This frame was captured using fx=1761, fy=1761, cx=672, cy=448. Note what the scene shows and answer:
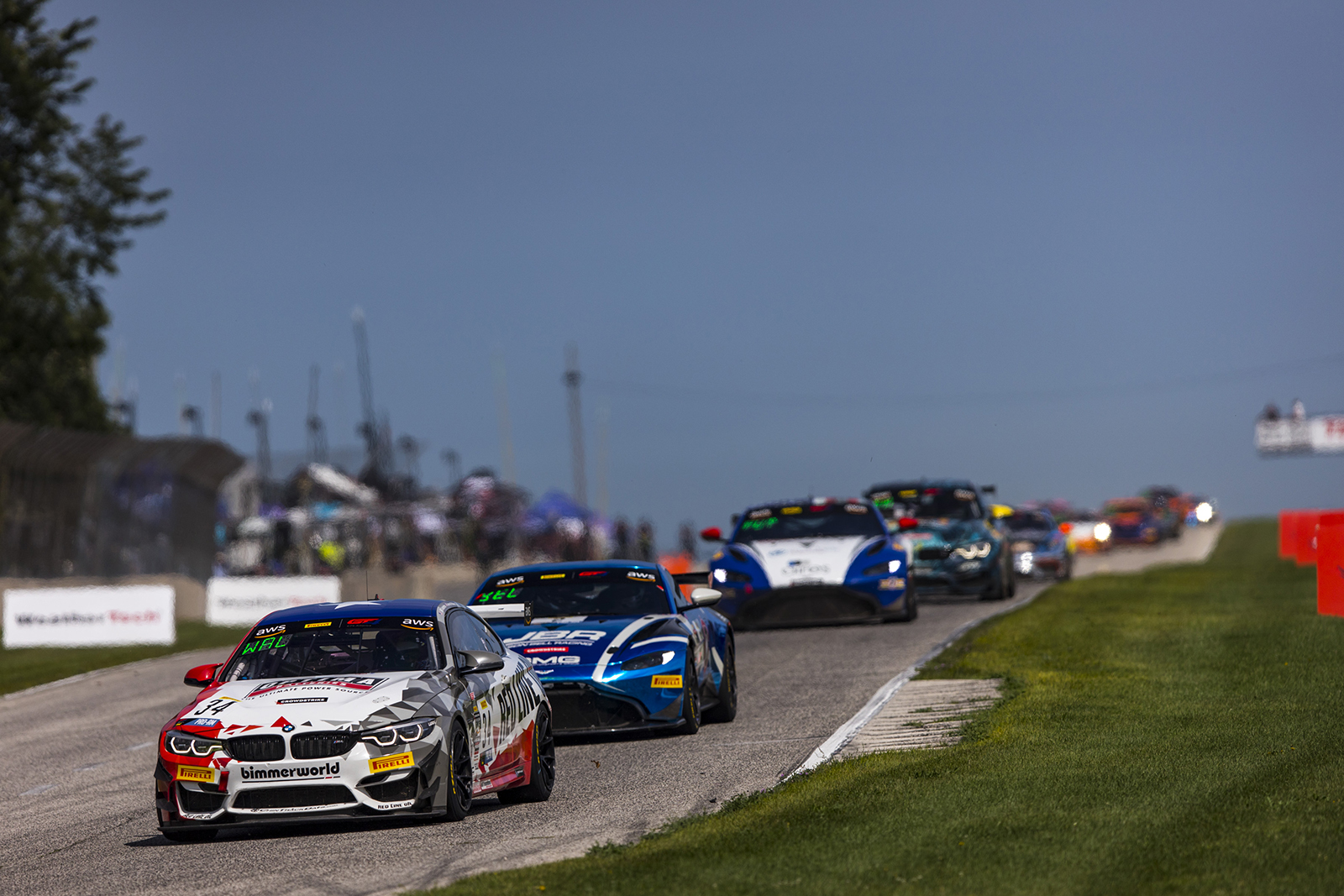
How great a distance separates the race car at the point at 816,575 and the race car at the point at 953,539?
3474 millimetres

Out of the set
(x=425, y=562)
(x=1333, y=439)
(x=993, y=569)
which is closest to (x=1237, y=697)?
(x=993, y=569)

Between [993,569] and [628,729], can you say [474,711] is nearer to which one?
[628,729]

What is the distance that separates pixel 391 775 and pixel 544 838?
0.83 m

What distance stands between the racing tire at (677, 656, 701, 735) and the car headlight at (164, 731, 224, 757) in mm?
4463

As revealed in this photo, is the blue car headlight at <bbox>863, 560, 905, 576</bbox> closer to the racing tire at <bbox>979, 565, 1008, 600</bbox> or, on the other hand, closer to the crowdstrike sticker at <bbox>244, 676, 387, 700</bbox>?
the racing tire at <bbox>979, 565, 1008, 600</bbox>

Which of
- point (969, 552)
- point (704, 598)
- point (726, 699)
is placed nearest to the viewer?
point (704, 598)

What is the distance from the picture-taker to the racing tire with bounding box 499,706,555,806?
10195 millimetres

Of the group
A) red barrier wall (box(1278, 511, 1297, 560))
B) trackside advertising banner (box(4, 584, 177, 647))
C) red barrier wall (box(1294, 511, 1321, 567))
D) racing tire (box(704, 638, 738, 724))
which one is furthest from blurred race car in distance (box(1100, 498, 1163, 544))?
A: racing tire (box(704, 638, 738, 724))

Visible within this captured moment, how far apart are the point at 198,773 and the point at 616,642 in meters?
4.19

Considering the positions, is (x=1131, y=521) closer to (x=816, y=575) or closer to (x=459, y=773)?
(x=816, y=575)

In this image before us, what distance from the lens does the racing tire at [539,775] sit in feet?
33.4

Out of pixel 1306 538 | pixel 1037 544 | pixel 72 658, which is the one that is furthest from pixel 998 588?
pixel 72 658

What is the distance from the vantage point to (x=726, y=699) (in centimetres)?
1371

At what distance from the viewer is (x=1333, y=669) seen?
14.1 m
